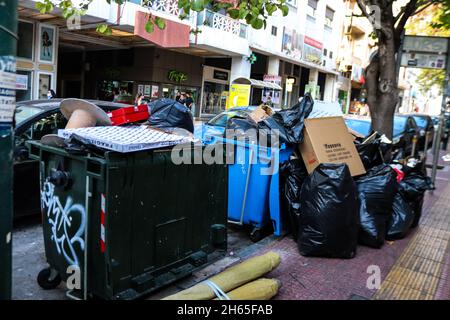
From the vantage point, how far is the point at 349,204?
14.3 ft

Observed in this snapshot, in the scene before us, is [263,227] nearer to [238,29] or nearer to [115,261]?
[115,261]

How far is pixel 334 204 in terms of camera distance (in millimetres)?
4297

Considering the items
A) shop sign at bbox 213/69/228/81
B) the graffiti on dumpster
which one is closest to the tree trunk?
the graffiti on dumpster

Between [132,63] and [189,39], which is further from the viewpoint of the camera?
[132,63]

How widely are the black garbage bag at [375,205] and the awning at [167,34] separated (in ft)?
32.4

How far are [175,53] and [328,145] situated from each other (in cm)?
1407

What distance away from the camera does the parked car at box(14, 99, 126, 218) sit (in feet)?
15.6

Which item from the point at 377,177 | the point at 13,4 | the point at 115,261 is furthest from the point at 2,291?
the point at 377,177

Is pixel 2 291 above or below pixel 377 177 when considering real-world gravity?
below

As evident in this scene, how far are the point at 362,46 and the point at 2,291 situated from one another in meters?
33.8

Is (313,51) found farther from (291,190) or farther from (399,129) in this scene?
(291,190)

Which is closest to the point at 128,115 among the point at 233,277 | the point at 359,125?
the point at 233,277

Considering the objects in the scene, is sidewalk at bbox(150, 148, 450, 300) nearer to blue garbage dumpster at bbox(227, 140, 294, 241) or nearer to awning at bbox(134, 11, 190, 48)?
blue garbage dumpster at bbox(227, 140, 294, 241)

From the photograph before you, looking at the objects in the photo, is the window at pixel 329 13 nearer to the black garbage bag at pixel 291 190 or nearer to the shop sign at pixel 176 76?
the shop sign at pixel 176 76
